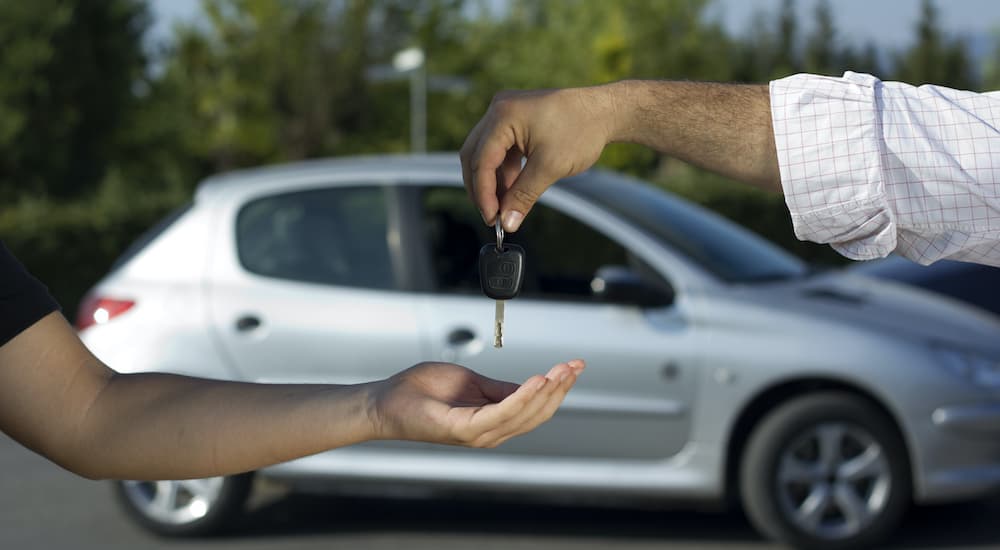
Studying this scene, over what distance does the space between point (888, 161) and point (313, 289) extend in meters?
4.00

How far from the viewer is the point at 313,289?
5.89 metres

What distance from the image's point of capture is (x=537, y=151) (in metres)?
2.09

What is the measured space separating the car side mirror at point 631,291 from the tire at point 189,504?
1.60 m

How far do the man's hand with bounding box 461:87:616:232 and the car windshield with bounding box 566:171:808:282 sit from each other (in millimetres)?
3726

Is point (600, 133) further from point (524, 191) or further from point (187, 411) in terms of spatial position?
point (187, 411)

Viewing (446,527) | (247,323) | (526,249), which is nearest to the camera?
(247,323)

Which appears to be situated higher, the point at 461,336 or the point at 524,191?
the point at 524,191

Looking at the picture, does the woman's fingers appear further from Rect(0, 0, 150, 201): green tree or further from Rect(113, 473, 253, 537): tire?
Rect(0, 0, 150, 201): green tree

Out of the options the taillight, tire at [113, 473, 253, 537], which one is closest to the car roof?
the taillight

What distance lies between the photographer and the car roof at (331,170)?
6.12 metres

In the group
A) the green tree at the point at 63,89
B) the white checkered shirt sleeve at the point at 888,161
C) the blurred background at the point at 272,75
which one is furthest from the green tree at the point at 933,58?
the white checkered shirt sleeve at the point at 888,161

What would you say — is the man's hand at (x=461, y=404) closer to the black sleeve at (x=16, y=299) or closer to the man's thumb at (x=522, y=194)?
the man's thumb at (x=522, y=194)

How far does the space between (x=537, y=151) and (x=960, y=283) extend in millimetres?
5776

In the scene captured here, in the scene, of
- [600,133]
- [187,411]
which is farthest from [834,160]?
[187,411]
